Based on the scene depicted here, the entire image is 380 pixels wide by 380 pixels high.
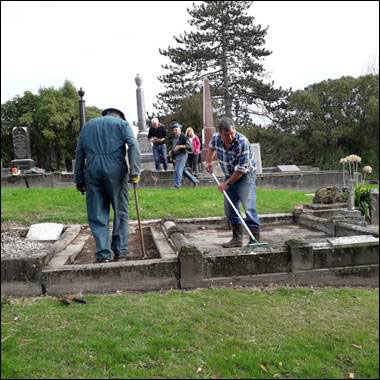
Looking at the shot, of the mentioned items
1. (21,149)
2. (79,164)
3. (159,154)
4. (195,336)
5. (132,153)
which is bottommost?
(195,336)

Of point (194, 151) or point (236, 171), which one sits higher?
point (194, 151)

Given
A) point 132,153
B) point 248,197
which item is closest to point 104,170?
point 132,153

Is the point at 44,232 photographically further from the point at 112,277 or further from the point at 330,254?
the point at 330,254

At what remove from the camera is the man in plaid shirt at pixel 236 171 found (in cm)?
543

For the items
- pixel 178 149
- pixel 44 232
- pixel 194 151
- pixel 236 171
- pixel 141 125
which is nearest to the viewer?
pixel 236 171

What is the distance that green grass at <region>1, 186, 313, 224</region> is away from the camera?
8281 millimetres

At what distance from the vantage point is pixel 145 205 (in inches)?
374

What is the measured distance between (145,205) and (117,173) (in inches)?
178

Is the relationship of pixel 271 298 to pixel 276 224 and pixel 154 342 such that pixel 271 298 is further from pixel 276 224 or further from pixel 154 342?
pixel 276 224

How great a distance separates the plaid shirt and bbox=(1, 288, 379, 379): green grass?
1927mm

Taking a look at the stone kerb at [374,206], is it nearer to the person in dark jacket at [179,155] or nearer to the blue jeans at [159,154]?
the person in dark jacket at [179,155]

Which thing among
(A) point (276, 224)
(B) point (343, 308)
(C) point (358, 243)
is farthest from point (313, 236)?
(B) point (343, 308)

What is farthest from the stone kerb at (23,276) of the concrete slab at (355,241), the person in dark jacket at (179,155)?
the person in dark jacket at (179,155)

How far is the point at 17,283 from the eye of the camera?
13.3ft
